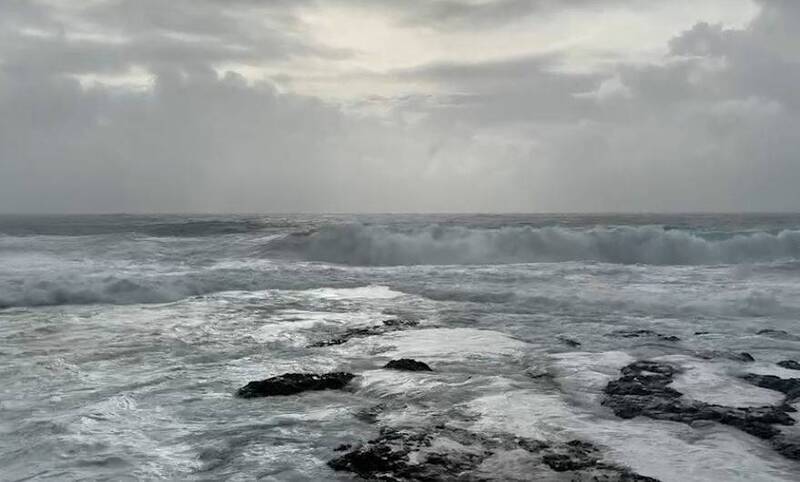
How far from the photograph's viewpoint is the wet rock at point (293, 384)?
24.5 ft

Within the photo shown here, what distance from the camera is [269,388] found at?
7.52 meters

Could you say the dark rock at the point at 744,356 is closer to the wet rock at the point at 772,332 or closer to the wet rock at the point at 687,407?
the wet rock at the point at 687,407

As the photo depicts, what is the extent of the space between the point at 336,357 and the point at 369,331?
218 centimetres

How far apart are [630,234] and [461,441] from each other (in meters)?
29.5

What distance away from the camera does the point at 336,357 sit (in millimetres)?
9500

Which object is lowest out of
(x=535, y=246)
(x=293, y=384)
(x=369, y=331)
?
(x=369, y=331)

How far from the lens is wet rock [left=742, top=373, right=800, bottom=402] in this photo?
24.3ft

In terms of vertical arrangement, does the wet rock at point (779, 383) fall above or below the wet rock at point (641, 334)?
above

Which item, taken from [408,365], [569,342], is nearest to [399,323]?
[569,342]

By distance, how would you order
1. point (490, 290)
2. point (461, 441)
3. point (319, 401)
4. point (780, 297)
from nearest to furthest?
point (461, 441) → point (319, 401) → point (780, 297) → point (490, 290)

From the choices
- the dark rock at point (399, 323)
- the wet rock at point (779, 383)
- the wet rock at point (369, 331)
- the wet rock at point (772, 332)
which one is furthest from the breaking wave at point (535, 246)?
the wet rock at point (779, 383)

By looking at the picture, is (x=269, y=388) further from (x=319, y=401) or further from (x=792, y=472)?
(x=792, y=472)

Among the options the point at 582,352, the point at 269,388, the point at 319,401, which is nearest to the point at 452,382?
the point at 319,401

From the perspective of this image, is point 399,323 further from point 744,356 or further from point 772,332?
point 772,332
